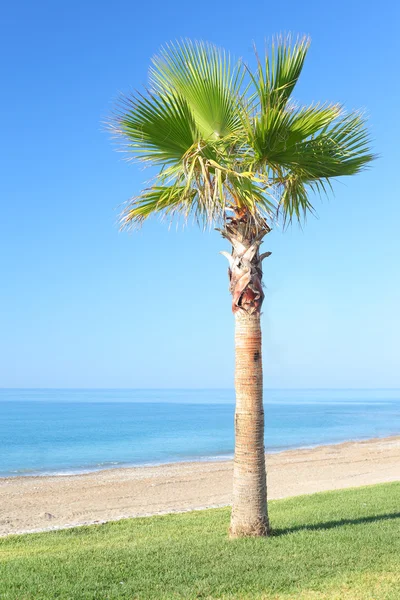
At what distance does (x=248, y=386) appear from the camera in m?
8.33

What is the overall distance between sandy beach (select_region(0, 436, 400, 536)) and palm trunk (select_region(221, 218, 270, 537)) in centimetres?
501

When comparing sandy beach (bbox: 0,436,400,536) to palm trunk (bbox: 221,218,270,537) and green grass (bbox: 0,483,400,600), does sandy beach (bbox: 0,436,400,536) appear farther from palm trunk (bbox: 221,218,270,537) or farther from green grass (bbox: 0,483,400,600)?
palm trunk (bbox: 221,218,270,537)

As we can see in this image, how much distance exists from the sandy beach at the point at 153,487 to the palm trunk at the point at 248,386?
5.01 m

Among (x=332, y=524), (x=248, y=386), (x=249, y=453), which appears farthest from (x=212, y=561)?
(x=332, y=524)

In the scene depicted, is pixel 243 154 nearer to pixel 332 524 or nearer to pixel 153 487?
pixel 332 524

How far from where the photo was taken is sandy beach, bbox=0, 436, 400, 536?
51.7ft

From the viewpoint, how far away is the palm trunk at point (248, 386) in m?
8.27

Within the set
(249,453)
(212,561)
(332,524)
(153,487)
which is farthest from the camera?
(153,487)

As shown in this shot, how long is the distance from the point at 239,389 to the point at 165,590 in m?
2.87

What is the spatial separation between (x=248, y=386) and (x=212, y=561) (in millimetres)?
2182

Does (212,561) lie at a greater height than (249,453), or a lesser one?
lesser

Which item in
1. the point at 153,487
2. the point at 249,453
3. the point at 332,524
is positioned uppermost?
the point at 249,453

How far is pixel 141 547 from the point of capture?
8312 mm

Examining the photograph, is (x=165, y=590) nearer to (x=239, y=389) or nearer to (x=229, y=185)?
(x=239, y=389)
